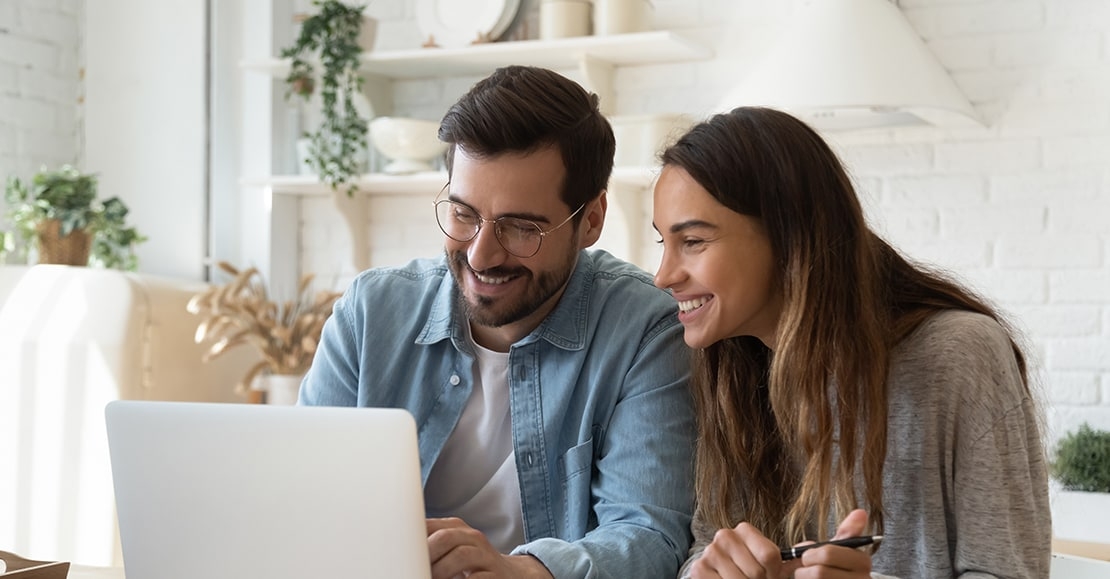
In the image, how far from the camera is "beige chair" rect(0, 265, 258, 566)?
9.61 ft

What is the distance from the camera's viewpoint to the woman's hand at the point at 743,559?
3.77ft

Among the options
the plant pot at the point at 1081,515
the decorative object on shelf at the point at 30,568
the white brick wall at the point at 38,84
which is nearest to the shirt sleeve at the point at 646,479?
the decorative object on shelf at the point at 30,568

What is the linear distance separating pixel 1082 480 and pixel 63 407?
7.37 feet

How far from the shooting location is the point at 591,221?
174 cm

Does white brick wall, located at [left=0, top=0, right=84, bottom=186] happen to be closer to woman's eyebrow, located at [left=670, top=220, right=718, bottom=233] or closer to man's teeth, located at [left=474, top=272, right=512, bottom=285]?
man's teeth, located at [left=474, top=272, right=512, bottom=285]

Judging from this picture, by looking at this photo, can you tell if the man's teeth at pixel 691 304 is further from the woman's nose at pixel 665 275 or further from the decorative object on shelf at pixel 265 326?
the decorative object on shelf at pixel 265 326

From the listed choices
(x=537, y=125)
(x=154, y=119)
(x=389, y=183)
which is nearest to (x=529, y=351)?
(x=537, y=125)

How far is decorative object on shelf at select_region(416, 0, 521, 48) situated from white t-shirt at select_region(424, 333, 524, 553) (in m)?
1.61

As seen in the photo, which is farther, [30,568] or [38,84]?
[38,84]

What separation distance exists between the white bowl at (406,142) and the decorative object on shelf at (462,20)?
0.23 m

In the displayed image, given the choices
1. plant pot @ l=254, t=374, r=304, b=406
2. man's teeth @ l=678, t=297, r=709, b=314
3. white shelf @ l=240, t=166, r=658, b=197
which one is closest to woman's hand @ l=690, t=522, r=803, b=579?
man's teeth @ l=678, t=297, r=709, b=314

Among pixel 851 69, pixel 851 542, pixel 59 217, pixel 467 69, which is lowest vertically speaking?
pixel 851 542

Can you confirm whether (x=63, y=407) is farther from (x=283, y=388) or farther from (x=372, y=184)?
(x=372, y=184)

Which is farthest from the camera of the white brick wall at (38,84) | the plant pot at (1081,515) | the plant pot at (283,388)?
the white brick wall at (38,84)
